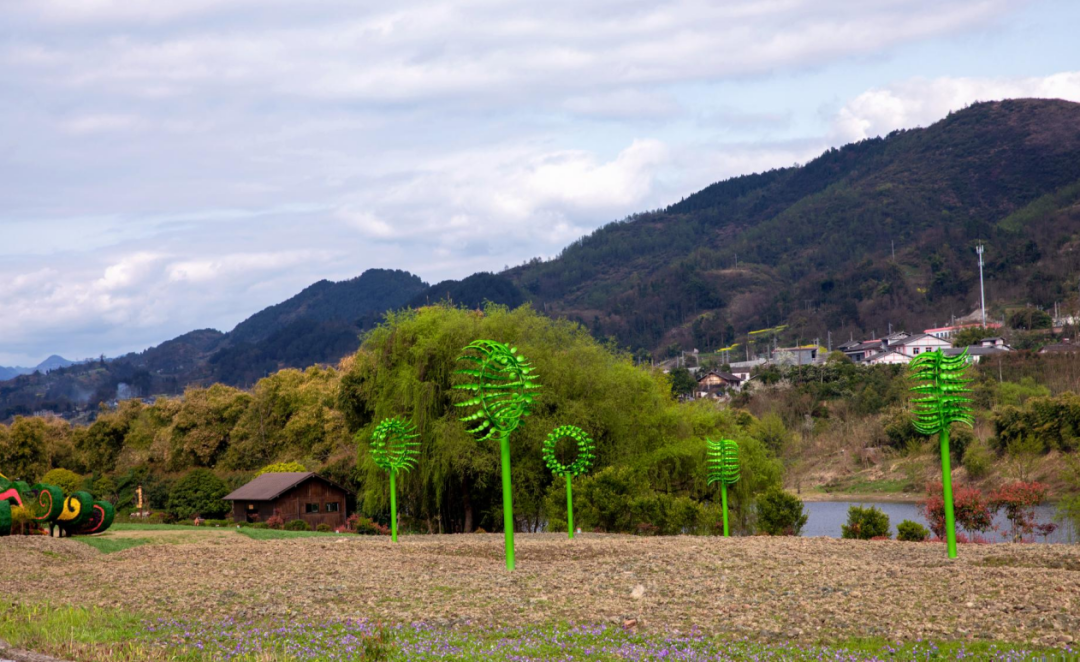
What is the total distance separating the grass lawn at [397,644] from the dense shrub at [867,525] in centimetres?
1531

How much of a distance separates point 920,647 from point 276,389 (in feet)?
198

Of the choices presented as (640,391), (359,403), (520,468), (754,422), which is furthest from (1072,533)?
(754,422)

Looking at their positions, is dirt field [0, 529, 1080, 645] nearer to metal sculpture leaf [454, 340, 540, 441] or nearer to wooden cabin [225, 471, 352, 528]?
metal sculpture leaf [454, 340, 540, 441]

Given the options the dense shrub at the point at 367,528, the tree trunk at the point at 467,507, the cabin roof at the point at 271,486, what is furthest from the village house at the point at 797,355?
the tree trunk at the point at 467,507

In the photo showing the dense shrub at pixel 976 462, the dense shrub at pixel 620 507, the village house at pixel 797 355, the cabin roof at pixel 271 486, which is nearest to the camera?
the dense shrub at pixel 620 507

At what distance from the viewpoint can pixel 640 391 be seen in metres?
33.2

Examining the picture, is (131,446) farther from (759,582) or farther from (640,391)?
(759,582)

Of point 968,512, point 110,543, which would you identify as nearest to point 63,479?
point 110,543

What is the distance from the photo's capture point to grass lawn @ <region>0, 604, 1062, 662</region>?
30.9ft

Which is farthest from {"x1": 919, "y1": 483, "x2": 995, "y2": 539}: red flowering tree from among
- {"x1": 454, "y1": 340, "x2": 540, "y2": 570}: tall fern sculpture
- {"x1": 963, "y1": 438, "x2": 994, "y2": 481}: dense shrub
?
{"x1": 963, "y1": 438, "x2": 994, "y2": 481}: dense shrub

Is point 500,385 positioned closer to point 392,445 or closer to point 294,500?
point 392,445

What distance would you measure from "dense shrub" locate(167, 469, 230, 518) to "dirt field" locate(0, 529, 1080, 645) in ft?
93.3

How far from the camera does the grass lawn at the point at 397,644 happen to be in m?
9.43

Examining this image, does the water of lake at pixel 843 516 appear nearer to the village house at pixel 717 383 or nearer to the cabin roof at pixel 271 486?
the cabin roof at pixel 271 486
